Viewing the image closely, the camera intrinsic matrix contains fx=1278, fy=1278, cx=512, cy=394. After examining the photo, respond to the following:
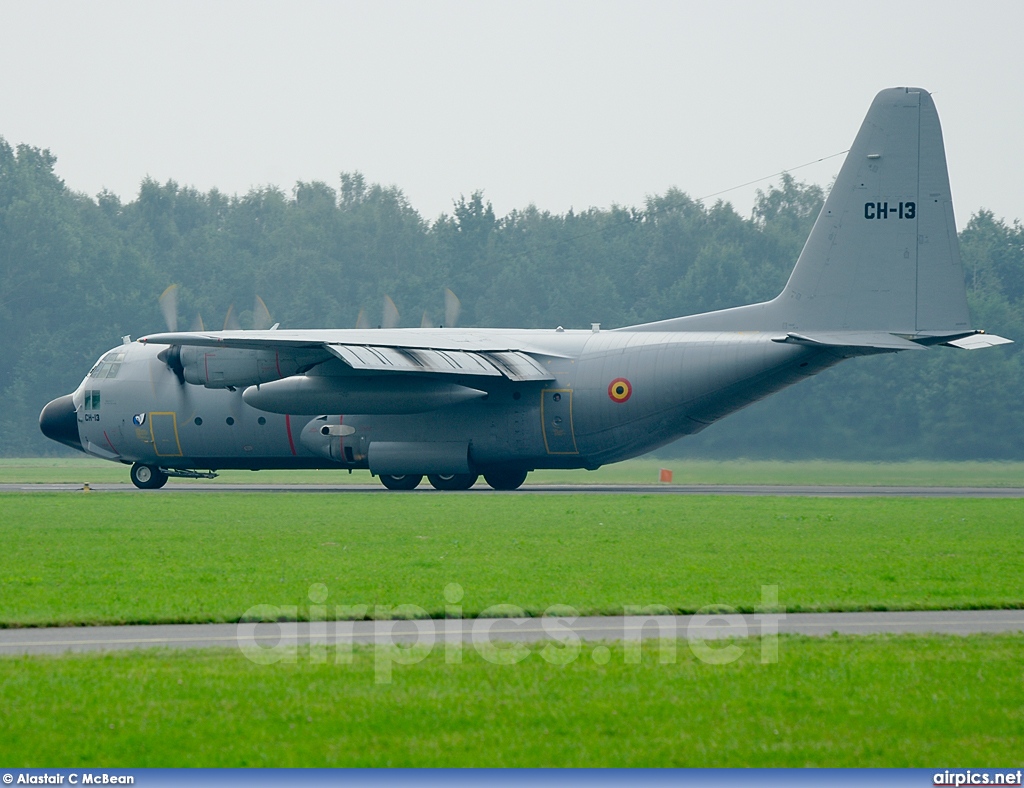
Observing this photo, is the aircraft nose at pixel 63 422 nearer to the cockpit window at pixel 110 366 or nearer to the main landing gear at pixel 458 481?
the cockpit window at pixel 110 366

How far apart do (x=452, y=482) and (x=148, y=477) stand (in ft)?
30.9

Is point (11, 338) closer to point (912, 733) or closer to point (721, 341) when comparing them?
point (721, 341)

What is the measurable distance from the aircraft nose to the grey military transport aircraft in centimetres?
71

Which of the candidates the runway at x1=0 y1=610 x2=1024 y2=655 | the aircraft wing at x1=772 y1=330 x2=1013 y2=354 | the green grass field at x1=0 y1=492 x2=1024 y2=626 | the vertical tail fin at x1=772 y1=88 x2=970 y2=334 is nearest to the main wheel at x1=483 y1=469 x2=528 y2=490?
the green grass field at x1=0 y1=492 x2=1024 y2=626

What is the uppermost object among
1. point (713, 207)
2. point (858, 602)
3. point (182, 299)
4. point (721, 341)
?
point (713, 207)

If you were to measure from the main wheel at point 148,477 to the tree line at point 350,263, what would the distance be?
36.2 meters

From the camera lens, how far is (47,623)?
12.7 meters

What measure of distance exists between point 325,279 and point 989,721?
3245 inches

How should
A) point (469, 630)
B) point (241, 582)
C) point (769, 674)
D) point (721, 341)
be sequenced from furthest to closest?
point (721, 341) < point (241, 582) < point (469, 630) < point (769, 674)

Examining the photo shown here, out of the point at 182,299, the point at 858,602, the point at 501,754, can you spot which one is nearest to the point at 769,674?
the point at 501,754

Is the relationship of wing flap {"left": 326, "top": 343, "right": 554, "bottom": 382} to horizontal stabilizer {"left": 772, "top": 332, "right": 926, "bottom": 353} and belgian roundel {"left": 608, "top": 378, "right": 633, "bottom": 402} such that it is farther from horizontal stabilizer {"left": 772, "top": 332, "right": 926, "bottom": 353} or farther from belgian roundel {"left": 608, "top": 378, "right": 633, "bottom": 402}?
horizontal stabilizer {"left": 772, "top": 332, "right": 926, "bottom": 353}

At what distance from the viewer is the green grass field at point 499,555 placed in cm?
1429

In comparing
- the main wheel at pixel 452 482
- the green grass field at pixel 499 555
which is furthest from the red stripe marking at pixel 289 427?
the green grass field at pixel 499 555

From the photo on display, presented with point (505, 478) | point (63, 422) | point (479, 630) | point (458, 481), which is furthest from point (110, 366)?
point (479, 630)
